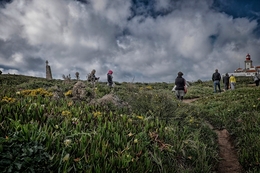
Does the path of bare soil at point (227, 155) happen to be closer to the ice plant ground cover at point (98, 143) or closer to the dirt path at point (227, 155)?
the dirt path at point (227, 155)

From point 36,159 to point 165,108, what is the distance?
4810 mm

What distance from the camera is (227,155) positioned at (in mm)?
5480

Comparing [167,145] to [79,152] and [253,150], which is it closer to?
[79,152]

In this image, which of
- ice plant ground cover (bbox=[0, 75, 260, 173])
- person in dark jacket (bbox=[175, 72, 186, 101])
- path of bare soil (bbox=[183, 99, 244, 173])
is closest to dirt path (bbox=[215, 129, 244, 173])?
path of bare soil (bbox=[183, 99, 244, 173])

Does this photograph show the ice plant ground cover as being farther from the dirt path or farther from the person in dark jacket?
the person in dark jacket

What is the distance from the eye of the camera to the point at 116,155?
3004mm

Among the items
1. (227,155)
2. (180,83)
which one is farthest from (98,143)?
(180,83)

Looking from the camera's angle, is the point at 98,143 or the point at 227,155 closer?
the point at 98,143

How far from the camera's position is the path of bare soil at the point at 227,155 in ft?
15.2

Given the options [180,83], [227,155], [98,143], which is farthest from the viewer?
[180,83]

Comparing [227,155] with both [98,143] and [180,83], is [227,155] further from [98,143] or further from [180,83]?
[180,83]

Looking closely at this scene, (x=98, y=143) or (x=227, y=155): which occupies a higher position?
(x=98, y=143)

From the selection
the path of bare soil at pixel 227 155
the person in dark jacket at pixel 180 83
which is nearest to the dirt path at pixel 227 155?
the path of bare soil at pixel 227 155

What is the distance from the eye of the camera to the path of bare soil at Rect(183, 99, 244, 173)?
4643 mm
